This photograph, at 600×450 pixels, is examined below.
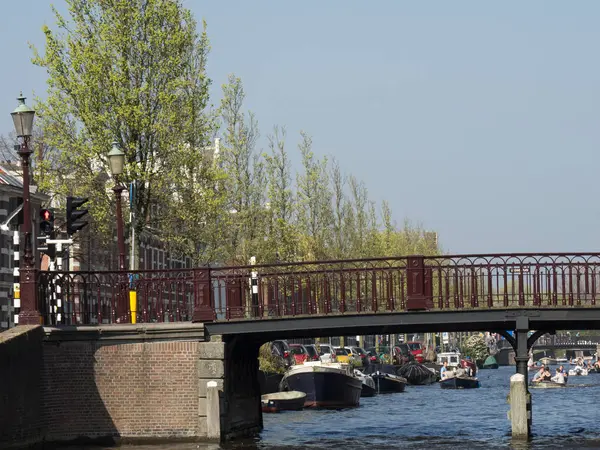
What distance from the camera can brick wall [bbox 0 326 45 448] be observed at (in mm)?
29078

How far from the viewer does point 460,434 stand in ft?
132

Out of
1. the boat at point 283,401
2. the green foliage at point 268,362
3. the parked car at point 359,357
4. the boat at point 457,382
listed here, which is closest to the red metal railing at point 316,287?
the boat at point 283,401

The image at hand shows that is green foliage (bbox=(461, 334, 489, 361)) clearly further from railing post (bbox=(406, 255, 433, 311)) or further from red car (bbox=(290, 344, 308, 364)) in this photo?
railing post (bbox=(406, 255, 433, 311))

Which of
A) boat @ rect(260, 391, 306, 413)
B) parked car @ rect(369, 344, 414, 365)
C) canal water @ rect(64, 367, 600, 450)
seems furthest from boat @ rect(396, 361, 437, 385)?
boat @ rect(260, 391, 306, 413)

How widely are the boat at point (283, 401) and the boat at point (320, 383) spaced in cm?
201

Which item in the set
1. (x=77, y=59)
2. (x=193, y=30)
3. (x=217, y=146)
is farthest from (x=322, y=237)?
(x=77, y=59)

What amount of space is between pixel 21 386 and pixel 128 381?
329 cm

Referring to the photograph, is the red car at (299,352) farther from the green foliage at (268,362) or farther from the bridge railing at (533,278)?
the bridge railing at (533,278)

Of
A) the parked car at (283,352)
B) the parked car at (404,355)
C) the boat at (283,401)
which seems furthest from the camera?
the parked car at (404,355)

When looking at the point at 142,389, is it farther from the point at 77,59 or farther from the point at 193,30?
the point at 193,30

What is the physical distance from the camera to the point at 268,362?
60875mm

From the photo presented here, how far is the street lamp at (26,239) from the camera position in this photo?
100ft

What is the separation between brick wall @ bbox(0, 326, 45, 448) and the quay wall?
455mm

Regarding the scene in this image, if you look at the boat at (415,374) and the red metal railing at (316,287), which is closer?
the red metal railing at (316,287)
